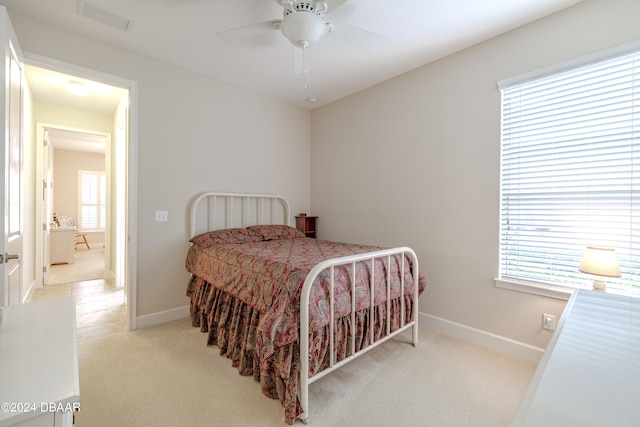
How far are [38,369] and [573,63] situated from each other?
313 centimetres

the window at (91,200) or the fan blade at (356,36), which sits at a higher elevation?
the fan blade at (356,36)

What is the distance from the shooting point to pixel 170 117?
2.87m

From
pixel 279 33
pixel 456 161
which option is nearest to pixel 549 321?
pixel 456 161

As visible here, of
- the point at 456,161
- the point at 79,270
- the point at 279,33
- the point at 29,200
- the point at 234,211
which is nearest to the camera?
the point at 279,33

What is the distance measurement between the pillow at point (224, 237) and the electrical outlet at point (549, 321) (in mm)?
2557

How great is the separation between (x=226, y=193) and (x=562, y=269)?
10.4ft

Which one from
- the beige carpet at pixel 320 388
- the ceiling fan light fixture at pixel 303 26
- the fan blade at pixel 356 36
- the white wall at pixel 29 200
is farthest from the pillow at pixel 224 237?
the white wall at pixel 29 200

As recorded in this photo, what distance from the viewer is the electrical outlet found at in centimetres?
205

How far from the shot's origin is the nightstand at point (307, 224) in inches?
154

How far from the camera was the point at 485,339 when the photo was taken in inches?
94.0

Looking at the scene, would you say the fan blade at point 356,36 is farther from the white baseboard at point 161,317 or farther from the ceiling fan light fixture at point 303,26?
the white baseboard at point 161,317

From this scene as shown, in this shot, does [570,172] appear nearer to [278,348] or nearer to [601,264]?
[601,264]

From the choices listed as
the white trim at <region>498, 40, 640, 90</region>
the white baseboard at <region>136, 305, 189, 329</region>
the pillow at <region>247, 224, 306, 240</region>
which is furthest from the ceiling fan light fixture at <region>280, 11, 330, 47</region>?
the white baseboard at <region>136, 305, 189, 329</region>

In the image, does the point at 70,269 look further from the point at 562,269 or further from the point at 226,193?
the point at 562,269
